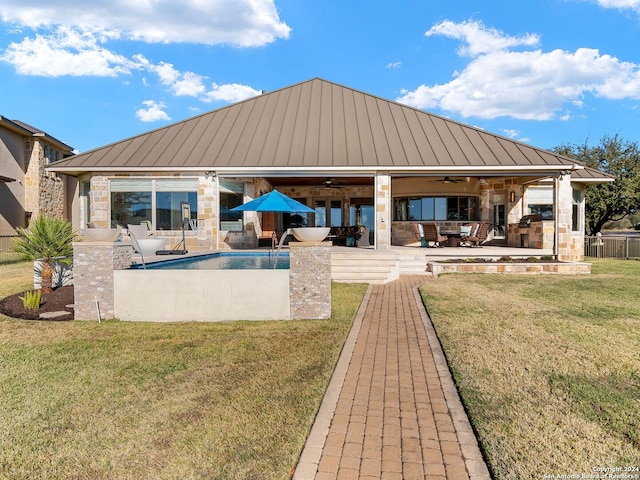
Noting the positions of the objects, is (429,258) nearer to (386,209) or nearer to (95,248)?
(386,209)

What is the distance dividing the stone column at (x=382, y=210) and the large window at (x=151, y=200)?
6.55m

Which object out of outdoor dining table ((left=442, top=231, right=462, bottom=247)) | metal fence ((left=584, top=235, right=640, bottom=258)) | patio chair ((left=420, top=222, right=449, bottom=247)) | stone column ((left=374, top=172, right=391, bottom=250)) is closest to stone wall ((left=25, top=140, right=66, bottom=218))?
stone column ((left=374, top=172, right=391, bottom=250))

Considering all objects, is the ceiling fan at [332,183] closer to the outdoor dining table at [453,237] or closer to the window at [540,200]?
the outdoor dining table at [453,237]

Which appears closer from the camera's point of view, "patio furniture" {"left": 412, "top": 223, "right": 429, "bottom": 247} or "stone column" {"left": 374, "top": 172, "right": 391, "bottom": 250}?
"stone column" {"left": 374, "top": 172, "right": 391, "bottom": 250}

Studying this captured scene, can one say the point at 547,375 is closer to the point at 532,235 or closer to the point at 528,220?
the point at 532,235

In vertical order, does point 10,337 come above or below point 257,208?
below

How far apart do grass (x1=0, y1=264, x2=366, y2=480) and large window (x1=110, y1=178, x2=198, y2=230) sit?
27.2 ft

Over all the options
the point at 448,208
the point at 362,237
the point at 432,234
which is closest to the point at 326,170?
the point at 362,237

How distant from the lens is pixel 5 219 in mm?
20016

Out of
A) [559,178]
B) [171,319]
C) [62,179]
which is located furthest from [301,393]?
[62,179]

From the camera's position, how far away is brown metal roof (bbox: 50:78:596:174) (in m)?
13.0

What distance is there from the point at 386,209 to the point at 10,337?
1039 cm

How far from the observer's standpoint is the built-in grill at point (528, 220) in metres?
15.2

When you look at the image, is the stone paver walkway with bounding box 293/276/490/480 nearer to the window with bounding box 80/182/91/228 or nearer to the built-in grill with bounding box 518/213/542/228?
the built-in grill with bounding box 518/213/542/228
